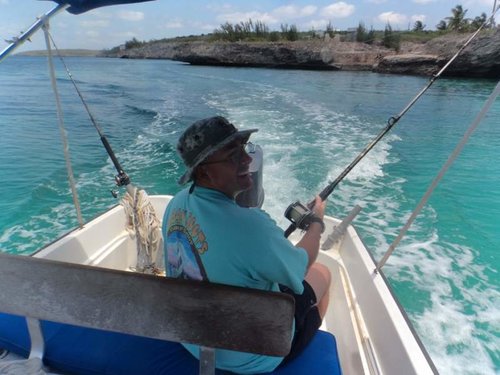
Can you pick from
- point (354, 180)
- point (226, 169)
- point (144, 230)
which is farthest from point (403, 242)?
point (226, 169)

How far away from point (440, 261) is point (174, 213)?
376 cm

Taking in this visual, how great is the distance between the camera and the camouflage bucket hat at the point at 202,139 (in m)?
1.32

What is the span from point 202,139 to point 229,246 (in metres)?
0.40

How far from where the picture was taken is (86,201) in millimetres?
5586

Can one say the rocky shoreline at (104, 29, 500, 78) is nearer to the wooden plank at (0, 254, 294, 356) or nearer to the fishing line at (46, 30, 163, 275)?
the fishing line at (46, 30, 163, 275)

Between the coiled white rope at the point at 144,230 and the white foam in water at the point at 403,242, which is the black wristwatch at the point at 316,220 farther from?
the white foam in water at the point at 403,242

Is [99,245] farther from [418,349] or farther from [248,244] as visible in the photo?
[418,349]

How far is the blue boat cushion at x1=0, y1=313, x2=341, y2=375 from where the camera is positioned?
147 centimetres

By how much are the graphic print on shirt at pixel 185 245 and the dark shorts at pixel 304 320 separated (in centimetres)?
43

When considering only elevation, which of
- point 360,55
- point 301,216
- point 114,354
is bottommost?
point 360,55

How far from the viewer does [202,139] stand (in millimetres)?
1335

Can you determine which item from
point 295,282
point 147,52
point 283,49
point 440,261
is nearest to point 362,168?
point 440,261

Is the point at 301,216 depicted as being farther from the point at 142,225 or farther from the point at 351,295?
the point at 142,225

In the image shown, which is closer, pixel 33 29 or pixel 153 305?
pixel 153 305
